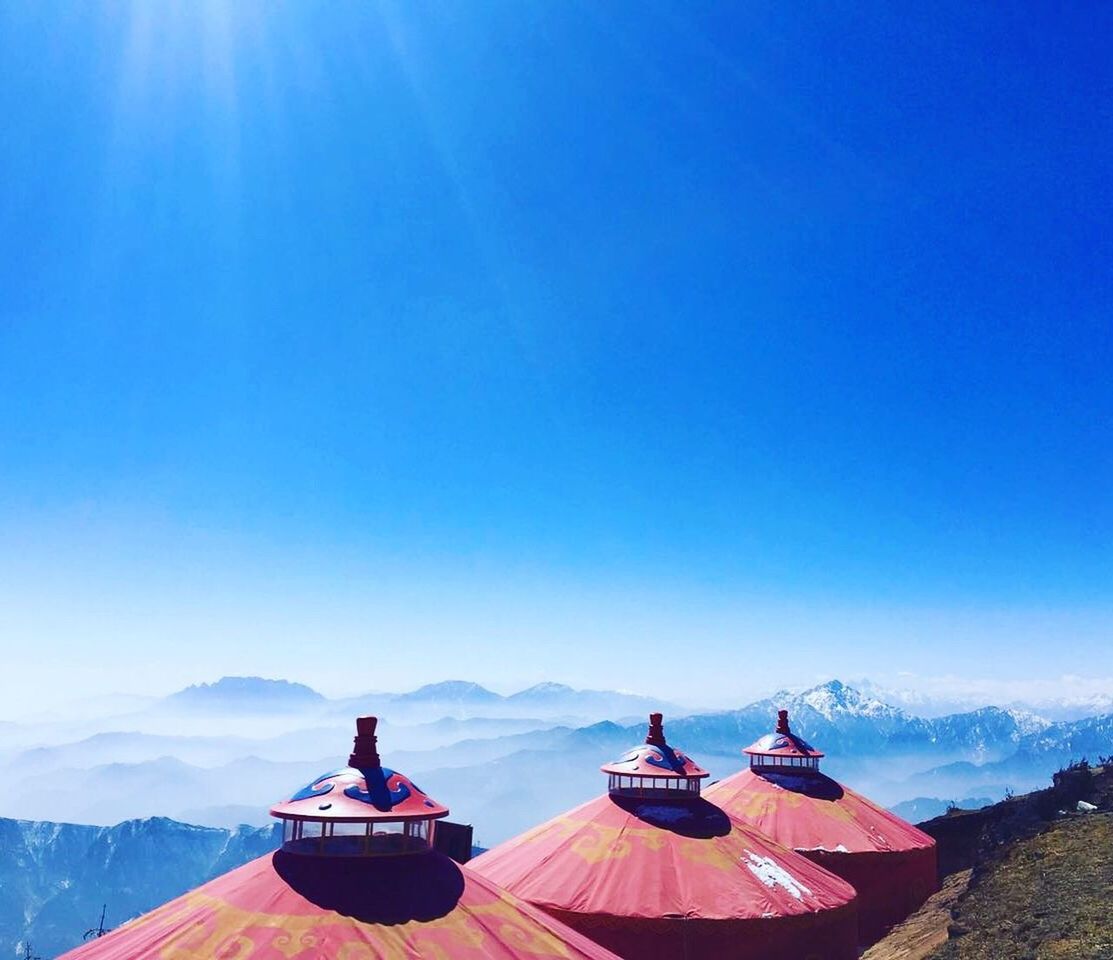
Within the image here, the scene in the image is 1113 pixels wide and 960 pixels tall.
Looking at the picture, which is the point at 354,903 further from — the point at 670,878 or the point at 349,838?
the point at 670,878

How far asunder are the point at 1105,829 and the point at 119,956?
27292 mm

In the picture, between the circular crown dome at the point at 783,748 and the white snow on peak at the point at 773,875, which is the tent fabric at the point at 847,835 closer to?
the circular crown dome at the point at 783,748

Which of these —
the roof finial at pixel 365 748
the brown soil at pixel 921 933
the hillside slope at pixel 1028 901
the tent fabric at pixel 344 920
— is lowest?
the brown soil at pixel 921 933

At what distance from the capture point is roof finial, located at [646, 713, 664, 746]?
82.8 feet

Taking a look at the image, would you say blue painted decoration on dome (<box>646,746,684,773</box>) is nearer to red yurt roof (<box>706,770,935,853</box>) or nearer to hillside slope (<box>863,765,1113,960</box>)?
red yurt roof (<box>706,770,935,853</box>)

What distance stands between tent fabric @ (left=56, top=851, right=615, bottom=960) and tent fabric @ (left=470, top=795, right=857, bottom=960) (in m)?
6.24

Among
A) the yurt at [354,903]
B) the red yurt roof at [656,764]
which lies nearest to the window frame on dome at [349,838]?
the yurt at [354,903]

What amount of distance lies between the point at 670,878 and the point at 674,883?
0.75ft

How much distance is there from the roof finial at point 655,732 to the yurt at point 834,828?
536cm

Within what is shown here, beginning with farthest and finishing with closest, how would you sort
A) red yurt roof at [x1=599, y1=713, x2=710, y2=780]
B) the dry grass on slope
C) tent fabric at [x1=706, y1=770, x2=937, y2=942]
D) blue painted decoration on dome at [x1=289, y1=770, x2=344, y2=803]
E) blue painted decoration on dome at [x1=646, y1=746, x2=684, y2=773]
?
tent fabric at [x1=706, y1=770, x2=937, y2=942]
blue painted decoration on dome at [x1=646, y1=746, x2=684, y2=773]
red yurt roof at [x1=599, y1=713, x2=710, y2=780]
the dry grass on slope
blue painted decoration on dome at [x1=289, y1=770, x2=344, y2=803]

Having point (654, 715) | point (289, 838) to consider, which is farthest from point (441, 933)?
point (654, 715)

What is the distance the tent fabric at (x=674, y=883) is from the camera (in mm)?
19250

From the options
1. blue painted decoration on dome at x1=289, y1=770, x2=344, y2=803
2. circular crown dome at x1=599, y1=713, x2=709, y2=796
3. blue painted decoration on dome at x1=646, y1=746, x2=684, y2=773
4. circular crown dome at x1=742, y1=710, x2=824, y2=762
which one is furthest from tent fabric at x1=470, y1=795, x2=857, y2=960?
circular crown dome at x1=742, y1=710, x2=824, y2=762

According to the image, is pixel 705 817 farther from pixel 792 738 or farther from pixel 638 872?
pixel 792 738
